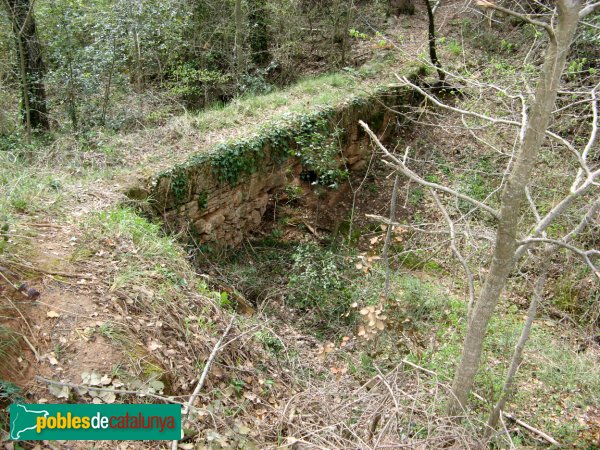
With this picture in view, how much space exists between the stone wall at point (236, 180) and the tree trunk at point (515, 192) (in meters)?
4.08

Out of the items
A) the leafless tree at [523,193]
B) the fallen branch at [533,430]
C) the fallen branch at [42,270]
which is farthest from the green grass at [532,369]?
the fallen branch at [42,270]

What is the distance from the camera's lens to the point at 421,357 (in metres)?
5.04

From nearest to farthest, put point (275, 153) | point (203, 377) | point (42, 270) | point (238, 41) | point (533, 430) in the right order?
point (203, 377), point (42, 270), point (533, 430), point (275, 153), point (238, 41)

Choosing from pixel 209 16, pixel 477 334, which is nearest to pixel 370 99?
pixel 209 16

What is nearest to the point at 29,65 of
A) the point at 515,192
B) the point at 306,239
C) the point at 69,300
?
the point at 306,239

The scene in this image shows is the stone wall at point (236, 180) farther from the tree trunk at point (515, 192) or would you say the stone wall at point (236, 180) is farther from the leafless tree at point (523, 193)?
the tree trunk at point (515, 192)

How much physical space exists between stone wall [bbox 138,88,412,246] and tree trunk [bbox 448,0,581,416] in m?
4.08

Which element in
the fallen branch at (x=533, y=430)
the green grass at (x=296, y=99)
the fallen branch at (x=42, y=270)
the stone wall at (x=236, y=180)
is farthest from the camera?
the green grass at (x=296, y=99)

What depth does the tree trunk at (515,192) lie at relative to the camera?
7.81ft

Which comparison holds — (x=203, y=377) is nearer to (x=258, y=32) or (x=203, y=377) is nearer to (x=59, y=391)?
(x=59, y=391)

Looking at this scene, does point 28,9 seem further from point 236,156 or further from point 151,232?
point 151,232

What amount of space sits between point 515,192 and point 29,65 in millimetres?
7986

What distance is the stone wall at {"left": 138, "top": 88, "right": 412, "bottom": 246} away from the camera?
600 centimetres

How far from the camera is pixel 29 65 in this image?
7375 millimetres
